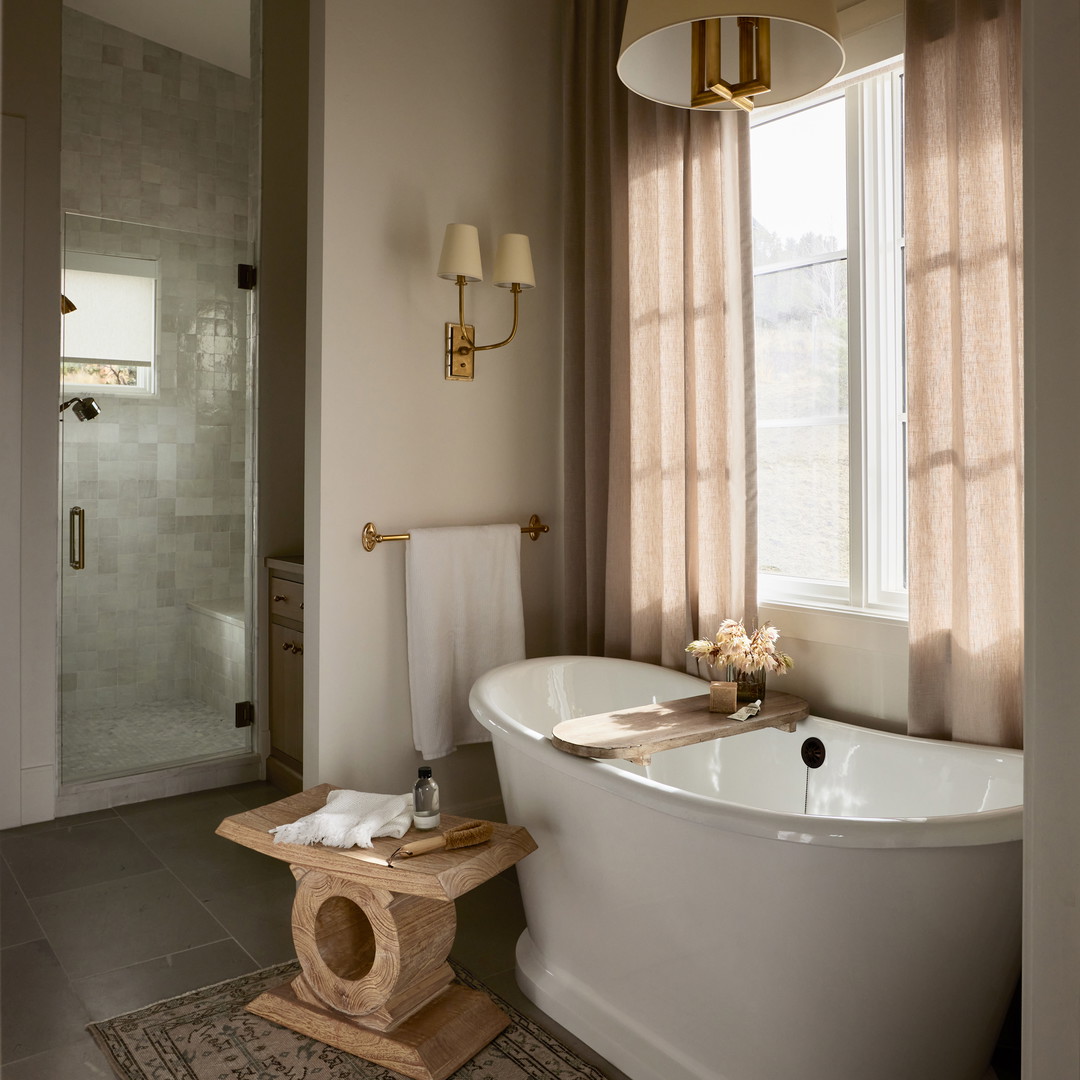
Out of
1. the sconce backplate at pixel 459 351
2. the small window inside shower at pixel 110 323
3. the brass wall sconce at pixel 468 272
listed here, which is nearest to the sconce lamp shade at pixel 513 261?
the brass wall sconce at pixel 468 272

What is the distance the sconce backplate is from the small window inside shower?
4.30ft

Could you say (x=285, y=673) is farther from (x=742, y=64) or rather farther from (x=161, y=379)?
(x=742, y=64)

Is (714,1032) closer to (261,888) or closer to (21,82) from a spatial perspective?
(261,888)

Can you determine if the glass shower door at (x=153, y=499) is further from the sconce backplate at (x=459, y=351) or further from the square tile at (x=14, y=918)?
the sconce backplate at (x=459, y=351)

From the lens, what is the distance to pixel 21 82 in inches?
125

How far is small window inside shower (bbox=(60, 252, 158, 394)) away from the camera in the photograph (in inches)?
131

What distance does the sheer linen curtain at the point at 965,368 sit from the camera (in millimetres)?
2012

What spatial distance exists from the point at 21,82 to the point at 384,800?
9.22 ft

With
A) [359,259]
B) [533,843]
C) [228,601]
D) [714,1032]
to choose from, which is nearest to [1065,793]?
[714,1032]

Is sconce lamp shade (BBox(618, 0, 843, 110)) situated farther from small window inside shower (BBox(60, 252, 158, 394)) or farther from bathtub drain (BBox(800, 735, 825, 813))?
small window inside shower (BBox(60, 252, 158, 394))

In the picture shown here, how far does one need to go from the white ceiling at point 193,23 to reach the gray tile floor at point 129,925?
9.77 feet

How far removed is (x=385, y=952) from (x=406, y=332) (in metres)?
1.81

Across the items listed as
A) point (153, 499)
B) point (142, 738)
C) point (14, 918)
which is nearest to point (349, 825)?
point (14, 918)

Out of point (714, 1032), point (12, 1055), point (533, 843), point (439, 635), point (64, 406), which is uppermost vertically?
point (64, 406)
